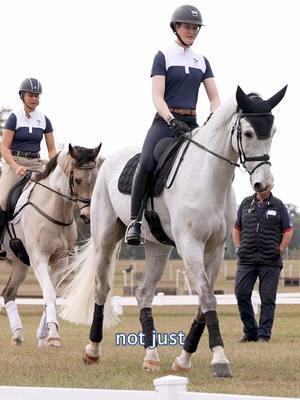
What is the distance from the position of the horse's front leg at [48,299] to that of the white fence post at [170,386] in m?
8.09

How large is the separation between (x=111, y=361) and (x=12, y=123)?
16.4ft

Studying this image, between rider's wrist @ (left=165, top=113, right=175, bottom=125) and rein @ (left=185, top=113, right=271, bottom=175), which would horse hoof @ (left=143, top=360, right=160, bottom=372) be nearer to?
rein @ (left=185, top=113, right=271, bottom=175)

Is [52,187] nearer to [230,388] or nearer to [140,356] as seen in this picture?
[140,356]

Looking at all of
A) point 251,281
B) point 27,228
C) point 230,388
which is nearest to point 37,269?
point 27,228

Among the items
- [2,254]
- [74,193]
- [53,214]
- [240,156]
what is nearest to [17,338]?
[2,254]

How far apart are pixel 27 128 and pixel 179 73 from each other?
16.5 feet

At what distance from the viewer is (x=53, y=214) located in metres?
15.5

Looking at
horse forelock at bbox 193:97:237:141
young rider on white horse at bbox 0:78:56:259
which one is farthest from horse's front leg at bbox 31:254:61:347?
horse forelock at bbox 193:97:237:141

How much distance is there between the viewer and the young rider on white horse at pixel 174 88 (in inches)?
448

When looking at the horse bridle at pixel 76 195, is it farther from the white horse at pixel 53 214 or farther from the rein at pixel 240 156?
the rein at pixel 240 156

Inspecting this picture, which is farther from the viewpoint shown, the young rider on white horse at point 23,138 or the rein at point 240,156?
the young rider on white horse at point 23,138

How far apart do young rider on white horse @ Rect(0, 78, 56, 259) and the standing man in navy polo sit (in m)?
3.47

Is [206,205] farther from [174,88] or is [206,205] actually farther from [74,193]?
[74,193]

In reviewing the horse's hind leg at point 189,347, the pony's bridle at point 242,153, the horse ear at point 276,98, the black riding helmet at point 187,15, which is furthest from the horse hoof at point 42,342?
the horse ear at point 276,98
